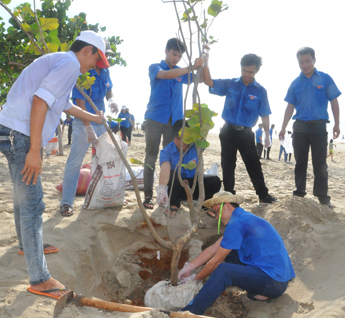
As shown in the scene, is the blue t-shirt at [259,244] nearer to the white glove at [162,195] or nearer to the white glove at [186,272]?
the white glove at [186,272]

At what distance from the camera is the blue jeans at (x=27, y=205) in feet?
5.22

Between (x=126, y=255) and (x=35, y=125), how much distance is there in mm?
1494

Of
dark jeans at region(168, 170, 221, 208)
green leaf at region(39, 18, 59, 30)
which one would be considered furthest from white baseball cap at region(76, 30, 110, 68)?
dark jeans at region(168, 170, 221, 208)

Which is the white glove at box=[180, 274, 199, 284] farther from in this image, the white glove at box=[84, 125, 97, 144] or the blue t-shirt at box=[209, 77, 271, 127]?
→ the blue t-shirt at box=[209, 77, 271, 127]

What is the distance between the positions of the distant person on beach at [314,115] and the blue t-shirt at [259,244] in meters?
1.56

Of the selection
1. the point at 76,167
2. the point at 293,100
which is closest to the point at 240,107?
the point at 293,100

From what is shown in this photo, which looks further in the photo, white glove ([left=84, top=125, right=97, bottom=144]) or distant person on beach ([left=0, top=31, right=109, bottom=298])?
white glove ([left=84, top=125, right=97, bottom=144])

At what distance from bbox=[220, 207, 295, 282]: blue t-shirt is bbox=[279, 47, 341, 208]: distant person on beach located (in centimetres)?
156

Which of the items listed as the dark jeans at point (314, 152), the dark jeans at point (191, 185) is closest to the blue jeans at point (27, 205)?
the dark jeans at point (191, 185)

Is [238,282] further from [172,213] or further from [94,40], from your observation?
[94,40]

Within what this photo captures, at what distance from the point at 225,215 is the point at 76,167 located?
1463 mm

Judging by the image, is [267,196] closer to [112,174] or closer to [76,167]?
[112,174]

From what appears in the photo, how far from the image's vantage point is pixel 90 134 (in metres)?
2.73

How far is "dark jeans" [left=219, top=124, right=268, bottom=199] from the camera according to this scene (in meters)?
3.22
